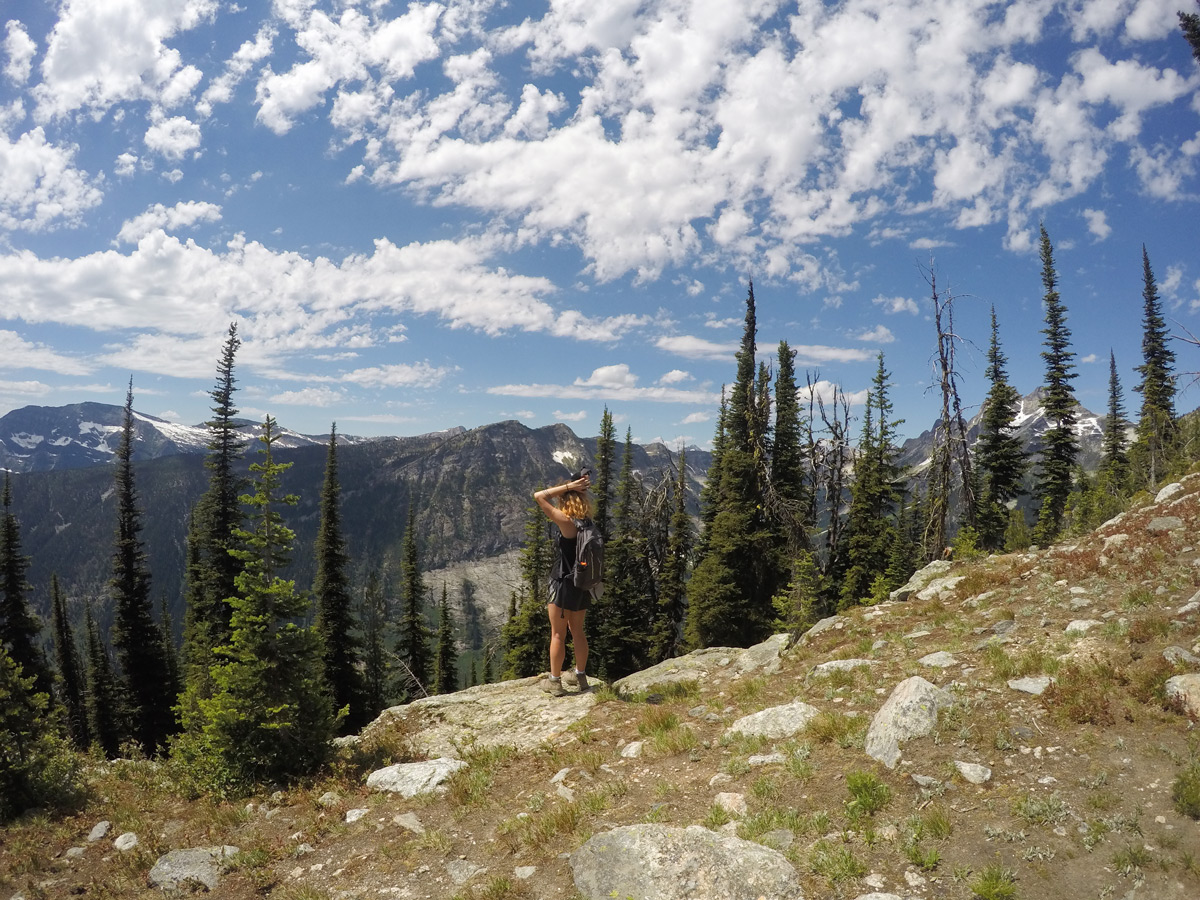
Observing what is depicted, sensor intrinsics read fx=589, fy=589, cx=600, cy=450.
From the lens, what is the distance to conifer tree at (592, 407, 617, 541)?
144 feet

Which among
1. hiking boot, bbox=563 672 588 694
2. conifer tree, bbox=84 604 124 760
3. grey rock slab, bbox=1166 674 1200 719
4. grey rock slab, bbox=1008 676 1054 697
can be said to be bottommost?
conifer tree, bbox=84 604 124 760

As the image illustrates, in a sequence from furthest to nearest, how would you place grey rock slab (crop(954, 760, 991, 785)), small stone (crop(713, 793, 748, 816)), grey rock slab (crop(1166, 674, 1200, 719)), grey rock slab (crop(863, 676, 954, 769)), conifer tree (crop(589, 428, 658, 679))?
conifer tree (crop(589, 428, 658, 679))
grey rock slab (crop(863, 676, 954, 769))
grey rock slab (crop(1166, 674, 1200, 719))
small stone (crop(713, 793, 748, 816))
grey rock slab (crop(954, 760, 991, 785))

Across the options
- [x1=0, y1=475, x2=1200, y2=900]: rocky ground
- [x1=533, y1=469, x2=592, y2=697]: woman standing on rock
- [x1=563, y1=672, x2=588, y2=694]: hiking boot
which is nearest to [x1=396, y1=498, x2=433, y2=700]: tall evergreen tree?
[x1=0, y1=475, x2=1200, y2=900]: rocky ground

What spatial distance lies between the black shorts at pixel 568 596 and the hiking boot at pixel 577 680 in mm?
1727

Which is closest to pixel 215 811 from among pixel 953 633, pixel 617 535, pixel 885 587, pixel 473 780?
pixel 473 780

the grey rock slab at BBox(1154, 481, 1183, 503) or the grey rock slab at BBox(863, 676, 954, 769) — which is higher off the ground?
the grey rock slab at BBox(1154, 481, 1183, 503)

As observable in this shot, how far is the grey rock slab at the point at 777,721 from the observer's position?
7.52 m

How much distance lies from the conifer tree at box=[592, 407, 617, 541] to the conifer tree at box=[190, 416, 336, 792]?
3451 centimetres

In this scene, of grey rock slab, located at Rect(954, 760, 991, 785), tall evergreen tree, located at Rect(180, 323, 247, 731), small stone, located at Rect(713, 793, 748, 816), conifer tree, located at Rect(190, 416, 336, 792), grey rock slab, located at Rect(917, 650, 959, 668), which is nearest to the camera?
grey rock slab, located at Rect(954, 760, 991, 785)

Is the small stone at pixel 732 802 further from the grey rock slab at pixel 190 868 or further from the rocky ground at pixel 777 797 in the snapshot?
the grey rock slab at pixel 190 868

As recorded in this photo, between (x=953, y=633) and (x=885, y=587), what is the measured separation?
1406 cm

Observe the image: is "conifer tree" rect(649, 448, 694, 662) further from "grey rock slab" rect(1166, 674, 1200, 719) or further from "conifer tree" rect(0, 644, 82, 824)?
"conifer tree" rect(0, 644, 82, 824)

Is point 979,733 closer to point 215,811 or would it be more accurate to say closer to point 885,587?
point 215,811

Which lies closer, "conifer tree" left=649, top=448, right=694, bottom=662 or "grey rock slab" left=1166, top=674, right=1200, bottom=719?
"grey rock slab" left=1166, top=674, right=1200, bottom=719
